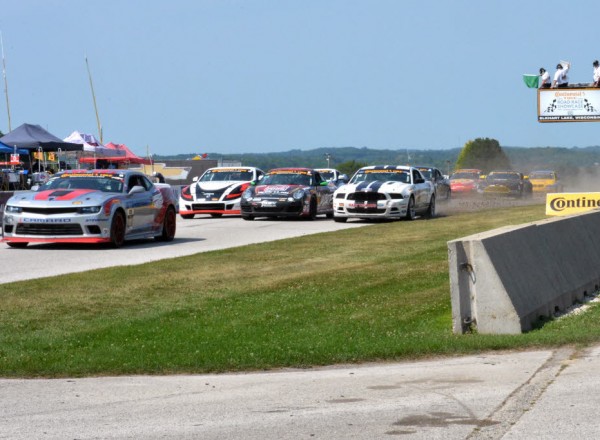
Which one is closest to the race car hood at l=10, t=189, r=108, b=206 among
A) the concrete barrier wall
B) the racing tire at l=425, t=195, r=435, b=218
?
the concrete barrier wall

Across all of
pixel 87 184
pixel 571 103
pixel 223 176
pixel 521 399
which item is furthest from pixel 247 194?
pixel 521 399

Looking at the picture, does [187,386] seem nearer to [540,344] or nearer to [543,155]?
[540,344]

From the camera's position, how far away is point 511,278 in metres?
9.69

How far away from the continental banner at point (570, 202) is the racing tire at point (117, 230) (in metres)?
8.16

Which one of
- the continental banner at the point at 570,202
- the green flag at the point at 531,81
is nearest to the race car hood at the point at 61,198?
the continental banner at the point at 570,202

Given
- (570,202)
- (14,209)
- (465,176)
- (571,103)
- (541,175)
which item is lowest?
(541,175)

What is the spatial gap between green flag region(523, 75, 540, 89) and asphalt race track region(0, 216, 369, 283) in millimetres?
14895

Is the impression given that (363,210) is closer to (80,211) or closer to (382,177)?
(382,177)

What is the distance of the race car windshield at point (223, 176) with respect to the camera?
32.7m

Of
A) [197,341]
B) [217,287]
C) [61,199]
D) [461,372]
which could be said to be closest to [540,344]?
[461,372]

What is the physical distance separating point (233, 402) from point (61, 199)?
1318 centimetres

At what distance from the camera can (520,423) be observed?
6328 millimetres

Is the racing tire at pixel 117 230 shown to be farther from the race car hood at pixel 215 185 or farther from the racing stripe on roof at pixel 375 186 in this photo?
the race car hood at pixel 215 185

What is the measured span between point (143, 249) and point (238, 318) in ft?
31.7
